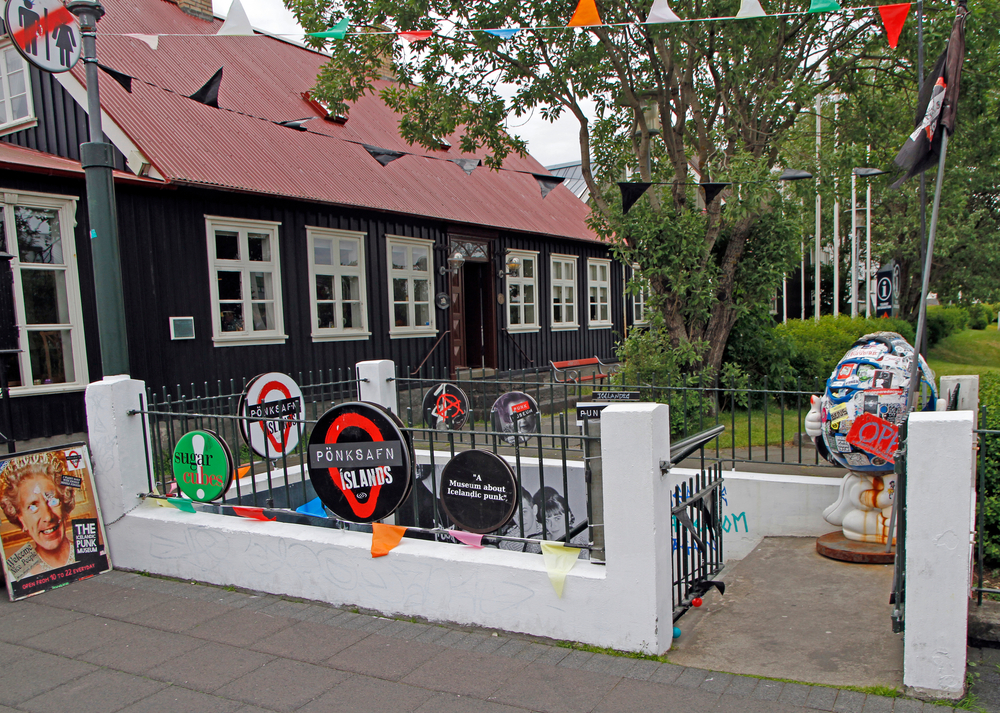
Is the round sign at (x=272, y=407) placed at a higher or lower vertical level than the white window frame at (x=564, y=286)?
lower

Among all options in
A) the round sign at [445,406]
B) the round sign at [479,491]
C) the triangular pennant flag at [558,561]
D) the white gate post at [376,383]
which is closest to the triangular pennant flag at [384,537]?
the round sign at [479,491]

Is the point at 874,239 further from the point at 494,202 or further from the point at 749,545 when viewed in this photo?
the point at 749,545

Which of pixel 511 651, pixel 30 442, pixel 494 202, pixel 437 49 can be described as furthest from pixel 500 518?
pixel 494 202

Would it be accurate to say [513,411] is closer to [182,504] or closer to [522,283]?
[182,504]

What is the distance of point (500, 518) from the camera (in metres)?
4.64

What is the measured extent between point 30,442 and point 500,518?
7458 millimetres

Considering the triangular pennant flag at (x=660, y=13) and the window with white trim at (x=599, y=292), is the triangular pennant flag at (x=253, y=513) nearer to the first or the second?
the triangular pennant flag at (x=660, y=13)

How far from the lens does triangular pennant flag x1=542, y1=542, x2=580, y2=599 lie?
4.30 metres

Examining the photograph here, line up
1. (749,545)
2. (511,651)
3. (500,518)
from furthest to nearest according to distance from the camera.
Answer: (749,545) < (500,518) < (511,651)

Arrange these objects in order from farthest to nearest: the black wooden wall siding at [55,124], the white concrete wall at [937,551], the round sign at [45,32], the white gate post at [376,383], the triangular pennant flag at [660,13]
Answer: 1. the black wooden wall siding at [55,124]
2. the white gate post at [376,383]
3. the triangular pennant flag at [660,13]
4. the round sign at [45,32]
5. the white concrete wall at [937,551]

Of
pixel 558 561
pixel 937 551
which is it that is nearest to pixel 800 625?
pixel 937 551

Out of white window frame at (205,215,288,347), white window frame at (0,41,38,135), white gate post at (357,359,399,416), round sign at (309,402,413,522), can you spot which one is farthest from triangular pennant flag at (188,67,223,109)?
round sign at (309,402,413,522)

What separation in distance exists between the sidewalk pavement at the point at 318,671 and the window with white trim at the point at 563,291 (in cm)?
1458

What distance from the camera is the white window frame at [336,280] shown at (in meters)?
12.9
